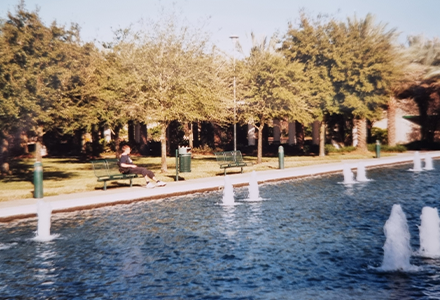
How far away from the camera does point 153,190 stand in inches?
755

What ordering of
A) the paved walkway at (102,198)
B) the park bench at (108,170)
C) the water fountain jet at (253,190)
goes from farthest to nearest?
the park bench at (108,170), the water fountain jet at (253,190), the paved walkway at (102,198)

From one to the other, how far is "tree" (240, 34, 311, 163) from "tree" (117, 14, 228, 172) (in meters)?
5.96

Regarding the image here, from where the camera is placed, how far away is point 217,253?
408 inches

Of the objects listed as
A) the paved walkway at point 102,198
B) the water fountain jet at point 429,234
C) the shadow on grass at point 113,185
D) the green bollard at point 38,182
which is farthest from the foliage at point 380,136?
the water fountain jet at point 429,234

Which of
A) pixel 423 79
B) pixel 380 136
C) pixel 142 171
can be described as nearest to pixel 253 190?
pixel 142 171

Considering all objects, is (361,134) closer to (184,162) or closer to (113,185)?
(184,162)

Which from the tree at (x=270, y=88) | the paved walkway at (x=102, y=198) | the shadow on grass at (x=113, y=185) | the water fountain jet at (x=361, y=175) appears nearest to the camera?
the paved walkway at (x=102, y=198)

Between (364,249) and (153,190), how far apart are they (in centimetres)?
1001

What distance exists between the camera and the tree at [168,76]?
26.0 meters

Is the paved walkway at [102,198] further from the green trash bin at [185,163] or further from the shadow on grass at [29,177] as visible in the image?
the shadow on grass at [29,177]

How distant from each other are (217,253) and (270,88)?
921 inches

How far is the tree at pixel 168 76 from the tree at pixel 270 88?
5956 mm

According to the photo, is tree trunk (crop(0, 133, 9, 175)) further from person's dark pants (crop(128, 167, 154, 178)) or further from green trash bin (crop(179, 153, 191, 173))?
person's dark pants (crop(128, 167, 154, 178))

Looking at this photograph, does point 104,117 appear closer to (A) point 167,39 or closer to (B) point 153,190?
(A) point 167,39
